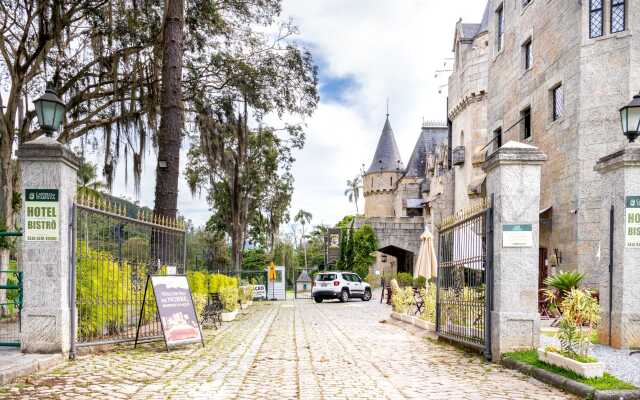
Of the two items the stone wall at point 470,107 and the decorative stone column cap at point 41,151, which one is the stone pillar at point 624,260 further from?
the stone wall at point 470,107

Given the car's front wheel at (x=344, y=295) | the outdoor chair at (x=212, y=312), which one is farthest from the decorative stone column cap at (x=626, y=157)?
the car's front wheel at (x=344, y=295)

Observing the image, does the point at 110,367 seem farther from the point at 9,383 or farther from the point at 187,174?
the point at 187,174

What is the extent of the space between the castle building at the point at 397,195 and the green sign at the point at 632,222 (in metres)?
40.2

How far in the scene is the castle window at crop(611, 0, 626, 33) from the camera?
18562mm

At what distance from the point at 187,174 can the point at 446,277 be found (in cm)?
2432

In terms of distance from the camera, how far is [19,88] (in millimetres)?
15023

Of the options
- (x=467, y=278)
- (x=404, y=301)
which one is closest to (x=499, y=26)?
(x=404, y=301)

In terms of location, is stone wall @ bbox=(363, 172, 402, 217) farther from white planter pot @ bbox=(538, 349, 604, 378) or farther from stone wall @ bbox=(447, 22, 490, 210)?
white planter pot @ bbox=(538, 349, 604, 378)

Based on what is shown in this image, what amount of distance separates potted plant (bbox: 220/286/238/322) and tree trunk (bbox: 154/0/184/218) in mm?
3760

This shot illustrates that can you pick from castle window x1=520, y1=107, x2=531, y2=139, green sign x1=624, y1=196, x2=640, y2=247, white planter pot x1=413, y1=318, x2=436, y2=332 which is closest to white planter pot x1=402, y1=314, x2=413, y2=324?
white planter pot x1=413, y1=318, x2=436, y2=332

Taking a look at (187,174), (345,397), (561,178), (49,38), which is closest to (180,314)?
(345,397)

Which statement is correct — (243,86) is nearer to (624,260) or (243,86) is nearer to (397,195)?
(624,260)

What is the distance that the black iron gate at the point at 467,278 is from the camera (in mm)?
8773

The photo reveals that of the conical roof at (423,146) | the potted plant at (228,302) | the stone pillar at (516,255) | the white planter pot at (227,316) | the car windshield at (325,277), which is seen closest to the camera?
the stone pillar at (516,255)
